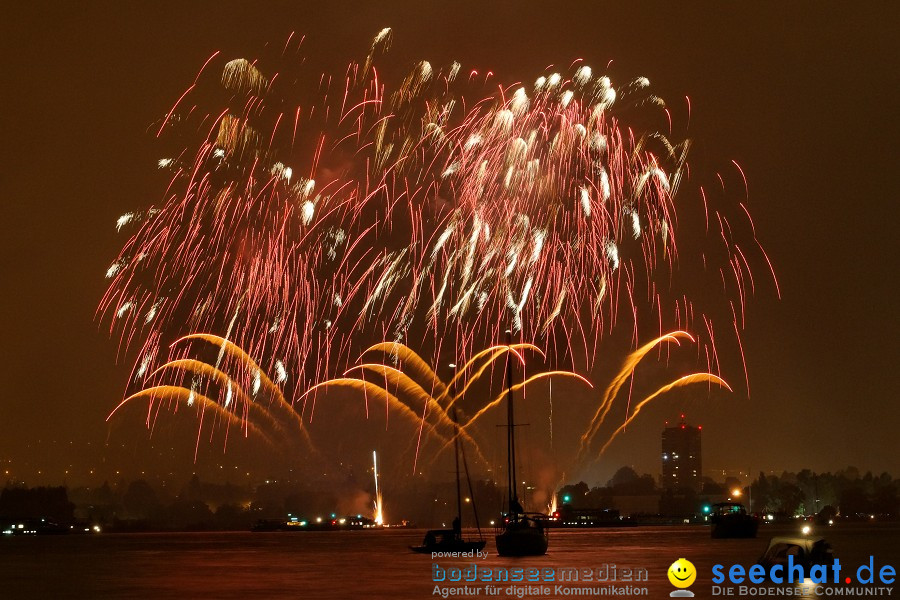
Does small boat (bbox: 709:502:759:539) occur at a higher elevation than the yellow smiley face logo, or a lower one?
higher

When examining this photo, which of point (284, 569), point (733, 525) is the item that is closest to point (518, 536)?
point (284, 569)

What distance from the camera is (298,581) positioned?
62875mm

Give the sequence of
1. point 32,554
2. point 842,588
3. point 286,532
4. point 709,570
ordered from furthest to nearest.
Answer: point 286,532
point 32,554
point 709,570
point 842,588

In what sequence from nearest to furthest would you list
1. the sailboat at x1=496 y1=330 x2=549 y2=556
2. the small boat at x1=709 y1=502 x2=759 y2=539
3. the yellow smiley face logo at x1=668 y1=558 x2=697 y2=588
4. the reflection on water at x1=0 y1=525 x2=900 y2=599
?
the yellow smiley face logo at x1=668 y1=558 x2=697 y2=588, the reflection on water at x1=0 y1=525 x2=900 y2=599, the sailboat at x1=496 y1=330 x2=549 y2=556, the small boat at x1=709 y1=502 x2=759 y2=539

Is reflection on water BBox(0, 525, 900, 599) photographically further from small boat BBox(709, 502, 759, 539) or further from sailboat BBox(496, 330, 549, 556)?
small boat BBox(709, 502, 759, 539)

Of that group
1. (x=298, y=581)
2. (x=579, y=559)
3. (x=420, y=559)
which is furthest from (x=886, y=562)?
(x=298, y=581)

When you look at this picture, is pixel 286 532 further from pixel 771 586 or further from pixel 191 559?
pixel 771 586

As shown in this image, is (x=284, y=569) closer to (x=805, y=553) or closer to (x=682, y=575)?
(x=682, y=575)

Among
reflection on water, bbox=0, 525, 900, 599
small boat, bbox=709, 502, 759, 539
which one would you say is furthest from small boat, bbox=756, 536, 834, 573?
small boat, bbox=709, 502, 759, 539

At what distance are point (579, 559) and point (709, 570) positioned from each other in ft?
42.2

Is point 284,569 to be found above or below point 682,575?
below

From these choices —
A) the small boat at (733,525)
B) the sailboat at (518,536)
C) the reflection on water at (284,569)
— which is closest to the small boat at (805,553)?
the reflection on water at (284,569)

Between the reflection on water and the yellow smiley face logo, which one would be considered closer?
the yellow smiley face logo

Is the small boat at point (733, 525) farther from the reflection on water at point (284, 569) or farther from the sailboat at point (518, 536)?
the sailboat at point (518, 536)
